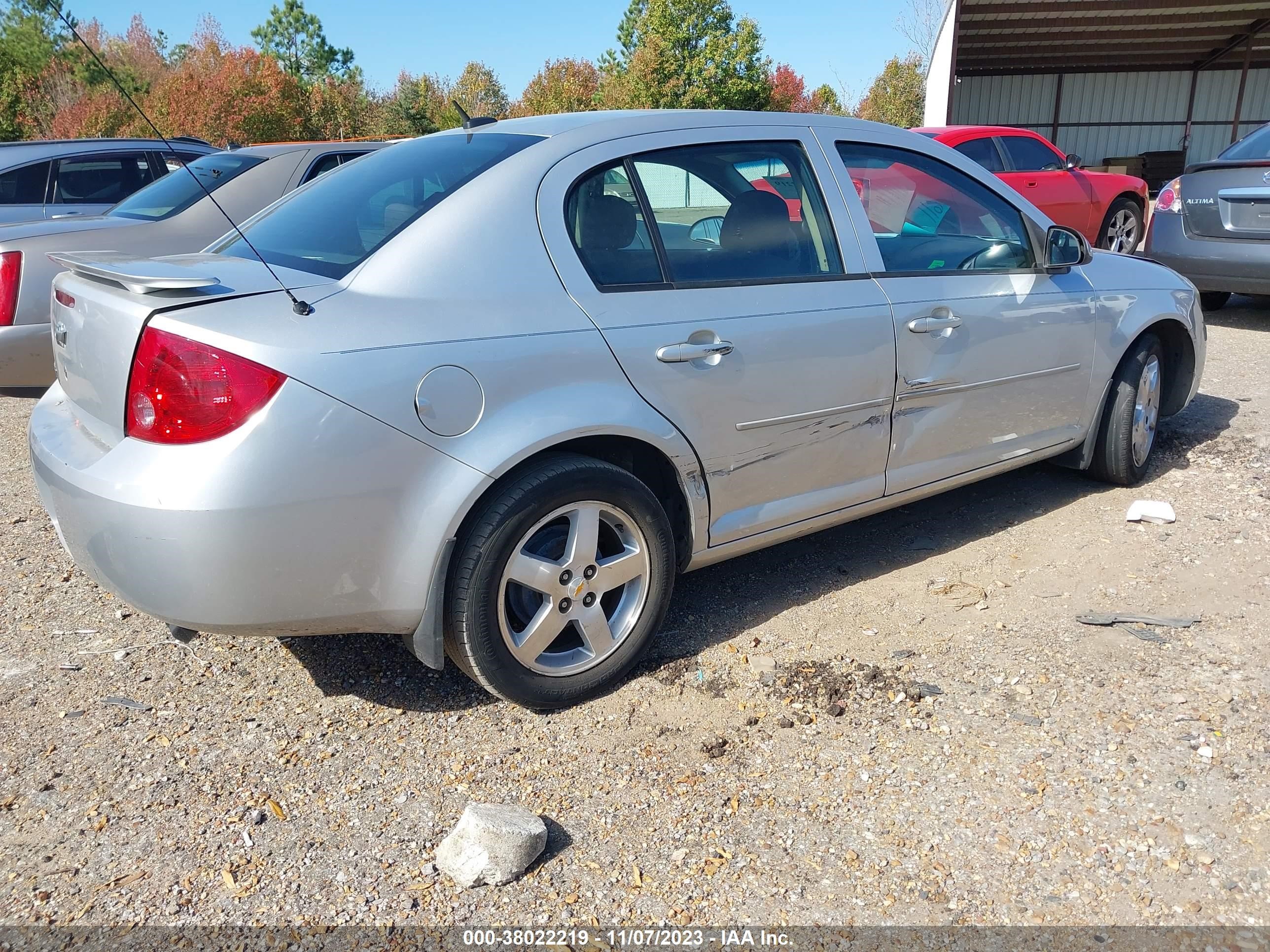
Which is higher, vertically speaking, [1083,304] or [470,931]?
[1083,304]

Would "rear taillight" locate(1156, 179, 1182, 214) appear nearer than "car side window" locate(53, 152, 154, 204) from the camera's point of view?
No

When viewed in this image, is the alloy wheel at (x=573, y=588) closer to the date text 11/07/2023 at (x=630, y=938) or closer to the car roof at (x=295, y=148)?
the date text 11/07/2023 at (x=630, y=938)

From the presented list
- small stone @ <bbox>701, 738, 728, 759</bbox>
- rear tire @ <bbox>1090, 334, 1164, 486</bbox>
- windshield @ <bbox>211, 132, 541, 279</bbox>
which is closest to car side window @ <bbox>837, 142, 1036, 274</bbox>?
rear tire @ <bbox>1090, 334, 1164, 486</bbox>

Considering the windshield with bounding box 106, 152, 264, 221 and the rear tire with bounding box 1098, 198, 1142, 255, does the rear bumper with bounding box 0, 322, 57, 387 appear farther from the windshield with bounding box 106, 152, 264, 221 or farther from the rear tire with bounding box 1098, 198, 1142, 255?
the rear tire with bounding box 1098, 198, 1142, 255

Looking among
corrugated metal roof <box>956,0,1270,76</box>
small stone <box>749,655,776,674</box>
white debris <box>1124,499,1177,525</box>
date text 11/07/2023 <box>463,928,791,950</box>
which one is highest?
corrugated metal roof <box>956,0,1270,76</box>

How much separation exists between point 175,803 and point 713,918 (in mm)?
1396

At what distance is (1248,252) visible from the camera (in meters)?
7.48

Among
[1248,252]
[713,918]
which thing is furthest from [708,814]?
[1248,252]

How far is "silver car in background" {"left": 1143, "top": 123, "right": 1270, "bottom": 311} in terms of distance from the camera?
740cm

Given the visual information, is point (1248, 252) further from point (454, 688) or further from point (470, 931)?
point (470, 931)

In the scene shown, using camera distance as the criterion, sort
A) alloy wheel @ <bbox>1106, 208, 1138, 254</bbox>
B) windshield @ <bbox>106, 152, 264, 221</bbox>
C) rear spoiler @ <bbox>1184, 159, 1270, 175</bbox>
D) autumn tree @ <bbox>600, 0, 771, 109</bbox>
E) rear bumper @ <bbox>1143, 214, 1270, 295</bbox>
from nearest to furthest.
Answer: windshield @ <bbox>106, 152, 264, 221</bbox> → rear spoiler @ <bbox>1184, 159, 1270, 175</bbox> → rear bumper @ <bbox>1143, 214, 1270, 295</bbox> → alloy wheel @ <bbox>1106, 208, 1138, 254</bbox> → autumn tree @ <bbox>600, 0, 771, 109</bbox>

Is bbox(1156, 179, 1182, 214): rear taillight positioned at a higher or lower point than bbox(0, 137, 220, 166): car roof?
lower

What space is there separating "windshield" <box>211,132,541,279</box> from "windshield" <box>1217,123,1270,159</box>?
6962 mm

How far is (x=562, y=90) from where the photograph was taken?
3966 centimetres
